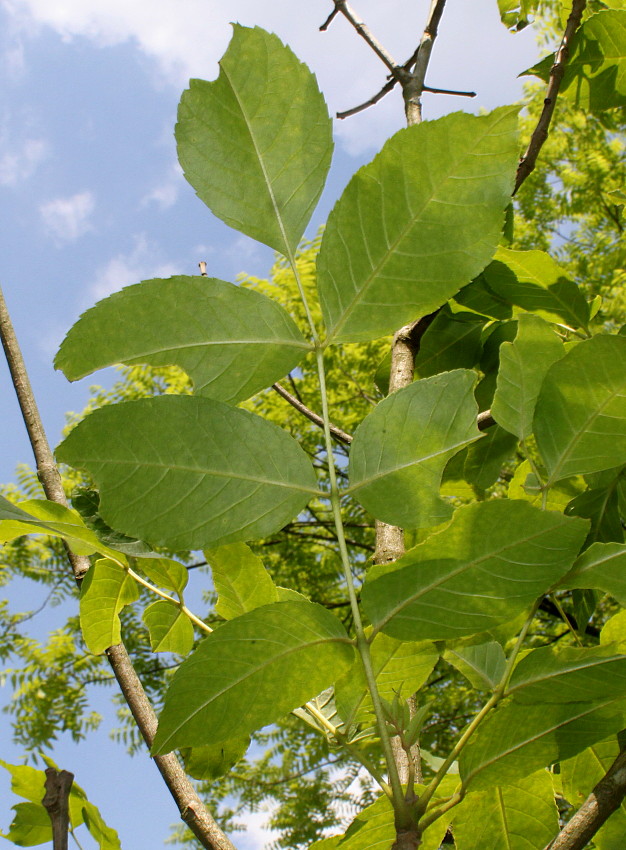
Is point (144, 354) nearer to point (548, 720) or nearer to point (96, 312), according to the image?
point (96, 312)

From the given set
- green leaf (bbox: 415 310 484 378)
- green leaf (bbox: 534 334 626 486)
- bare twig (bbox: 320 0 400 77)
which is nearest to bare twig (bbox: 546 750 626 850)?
green leaf (bbox: 534 334 626 486)

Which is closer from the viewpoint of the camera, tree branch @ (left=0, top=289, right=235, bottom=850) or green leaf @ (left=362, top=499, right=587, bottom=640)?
green leaf @ (left=362, top=499, right=587, bottom=640)

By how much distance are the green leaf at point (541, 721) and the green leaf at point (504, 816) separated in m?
0.12

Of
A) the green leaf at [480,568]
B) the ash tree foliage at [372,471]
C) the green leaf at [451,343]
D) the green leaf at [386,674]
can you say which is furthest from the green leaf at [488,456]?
the green leaf at [480,568]

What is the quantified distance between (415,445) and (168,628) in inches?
14.2

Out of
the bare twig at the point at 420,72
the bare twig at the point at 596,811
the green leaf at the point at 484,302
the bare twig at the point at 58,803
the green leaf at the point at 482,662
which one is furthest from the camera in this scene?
the bare twig at the point at 420,72

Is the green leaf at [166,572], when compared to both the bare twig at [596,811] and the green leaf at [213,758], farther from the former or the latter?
the bare twig at [596,811]

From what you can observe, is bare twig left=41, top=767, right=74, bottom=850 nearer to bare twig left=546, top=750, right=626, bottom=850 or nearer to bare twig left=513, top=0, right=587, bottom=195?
bare twig left=546, top=750, right=626, bottom=850

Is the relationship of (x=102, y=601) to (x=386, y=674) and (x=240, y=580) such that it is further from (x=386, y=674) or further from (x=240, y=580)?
(x=386, y=674)

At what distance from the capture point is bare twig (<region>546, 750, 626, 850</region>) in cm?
50

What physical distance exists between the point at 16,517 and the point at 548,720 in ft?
1.34

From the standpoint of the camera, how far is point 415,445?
48cm

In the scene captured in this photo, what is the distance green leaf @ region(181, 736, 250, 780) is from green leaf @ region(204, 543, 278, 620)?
14 cm

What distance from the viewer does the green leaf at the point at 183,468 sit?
18.0 inches
